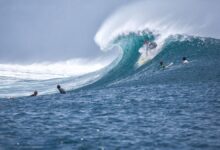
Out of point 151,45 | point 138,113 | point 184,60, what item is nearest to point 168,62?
point 184,60

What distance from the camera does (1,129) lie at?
1522cm

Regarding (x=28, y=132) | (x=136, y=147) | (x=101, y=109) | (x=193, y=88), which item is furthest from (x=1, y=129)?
(x=193, y=88)

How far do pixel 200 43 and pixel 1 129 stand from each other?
Answer: 75.3 feet

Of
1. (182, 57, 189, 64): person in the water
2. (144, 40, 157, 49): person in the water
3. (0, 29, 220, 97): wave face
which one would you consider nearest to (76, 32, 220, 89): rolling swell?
(0, 29, 220, 97): wave face

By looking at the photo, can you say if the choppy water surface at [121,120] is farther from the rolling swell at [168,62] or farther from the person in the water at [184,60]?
the person in the water at [184,60]

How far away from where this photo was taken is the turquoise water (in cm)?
1256

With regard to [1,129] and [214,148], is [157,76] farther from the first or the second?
[214,148]

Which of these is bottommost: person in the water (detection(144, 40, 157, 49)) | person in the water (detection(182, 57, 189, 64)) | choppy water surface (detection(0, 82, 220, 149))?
choppy water surface (detection(0, 82, 220, 149))

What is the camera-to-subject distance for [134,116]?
16172 millimetres

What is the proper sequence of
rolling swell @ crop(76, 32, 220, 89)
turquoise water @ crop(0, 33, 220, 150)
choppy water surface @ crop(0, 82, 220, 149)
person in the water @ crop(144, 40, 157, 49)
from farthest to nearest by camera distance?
person in the water @ crop(144, 40, 157, 49) → rolling swell @ crop(76, 32, 220, 89) → turquoise water @ crop(0, 33, 220, 150) → choppy water surface @ crop(0, 82, 220, 149)

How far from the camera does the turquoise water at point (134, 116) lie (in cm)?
1256

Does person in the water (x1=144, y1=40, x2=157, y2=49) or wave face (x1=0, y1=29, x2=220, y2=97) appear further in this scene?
person in the water (x1=144, y1=40, x2=157, y2=49)

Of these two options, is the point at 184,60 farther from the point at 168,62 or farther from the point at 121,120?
the point at 121,120

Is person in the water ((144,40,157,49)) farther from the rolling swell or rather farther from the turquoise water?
the turquoise water
